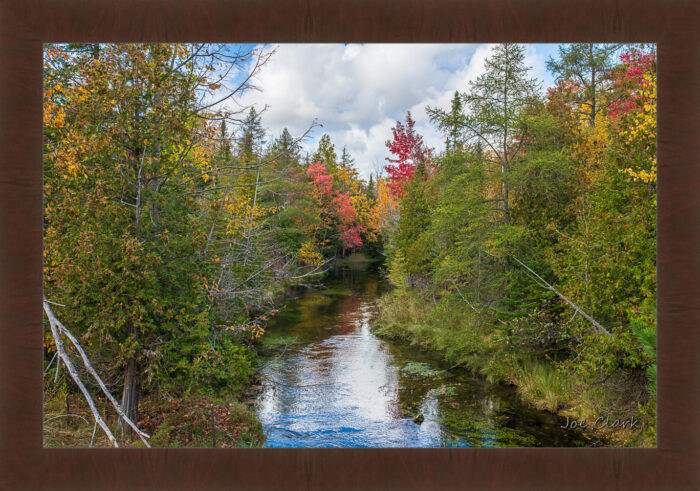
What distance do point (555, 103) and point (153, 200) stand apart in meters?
6.37

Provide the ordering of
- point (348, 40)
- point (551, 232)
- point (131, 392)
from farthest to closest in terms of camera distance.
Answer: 1. point (551, 232)
2. point (131, 392)
3. point (348, 40)

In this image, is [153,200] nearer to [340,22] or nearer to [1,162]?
[1,162]

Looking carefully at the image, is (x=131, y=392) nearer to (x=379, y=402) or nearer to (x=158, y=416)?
(x=158, y=416)

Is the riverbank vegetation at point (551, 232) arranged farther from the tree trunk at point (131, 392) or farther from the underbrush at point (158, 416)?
the tree trunk at point (131, 392)

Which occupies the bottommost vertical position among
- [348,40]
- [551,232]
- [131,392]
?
[131,392]

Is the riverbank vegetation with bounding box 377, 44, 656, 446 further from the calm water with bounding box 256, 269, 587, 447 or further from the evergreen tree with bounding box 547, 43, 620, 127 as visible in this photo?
the calm water with bounding box 256, 269, 587, 447

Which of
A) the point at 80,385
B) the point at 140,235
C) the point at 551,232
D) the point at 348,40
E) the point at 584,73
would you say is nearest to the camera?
the point at 80,385

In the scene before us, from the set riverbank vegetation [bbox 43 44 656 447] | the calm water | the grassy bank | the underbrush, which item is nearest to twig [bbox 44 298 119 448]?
riverbank vegetation [bbox 43 44 656 447]

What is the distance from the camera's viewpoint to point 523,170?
557 centimetres

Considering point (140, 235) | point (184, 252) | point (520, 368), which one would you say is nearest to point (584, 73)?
point (520, 368)

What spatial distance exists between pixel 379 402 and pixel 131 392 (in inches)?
122

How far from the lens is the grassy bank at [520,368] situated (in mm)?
2900

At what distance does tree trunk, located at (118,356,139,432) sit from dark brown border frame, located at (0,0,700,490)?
1316 millimetres

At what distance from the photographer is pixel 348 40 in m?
1.77
